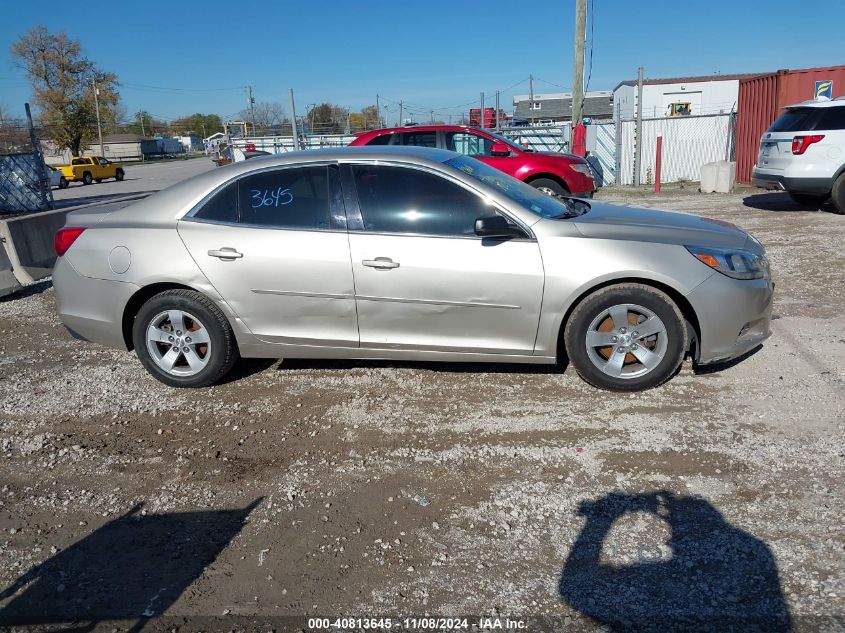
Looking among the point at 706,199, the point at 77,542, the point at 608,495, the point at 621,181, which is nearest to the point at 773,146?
the point at 706,199

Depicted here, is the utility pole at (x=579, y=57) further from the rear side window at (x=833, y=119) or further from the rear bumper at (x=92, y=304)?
the rear bumper at (x=92, y=304)

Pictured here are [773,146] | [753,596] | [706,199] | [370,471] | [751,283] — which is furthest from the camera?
[706,199]

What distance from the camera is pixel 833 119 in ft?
35.9

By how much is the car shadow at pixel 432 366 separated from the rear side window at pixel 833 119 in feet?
28.4

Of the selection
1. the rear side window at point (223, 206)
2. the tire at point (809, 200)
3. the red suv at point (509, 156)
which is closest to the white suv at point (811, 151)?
the tire at point (809, 200)

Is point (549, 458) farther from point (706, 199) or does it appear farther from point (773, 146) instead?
point (706, 199)

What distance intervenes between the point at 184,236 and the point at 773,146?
33.9ft

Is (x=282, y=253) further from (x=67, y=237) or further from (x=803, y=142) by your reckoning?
(x=803, y=142)

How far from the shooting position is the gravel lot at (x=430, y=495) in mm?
2713

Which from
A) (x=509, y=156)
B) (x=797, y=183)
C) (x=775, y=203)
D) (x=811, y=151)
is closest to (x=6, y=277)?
(x=509, y=156)

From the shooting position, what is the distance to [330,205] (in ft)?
15.2

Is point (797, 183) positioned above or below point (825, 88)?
below

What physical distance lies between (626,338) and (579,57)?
15.4 m

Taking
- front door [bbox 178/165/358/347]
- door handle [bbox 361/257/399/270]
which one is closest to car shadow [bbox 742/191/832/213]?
door handle [bbox 361/257/399/270]
